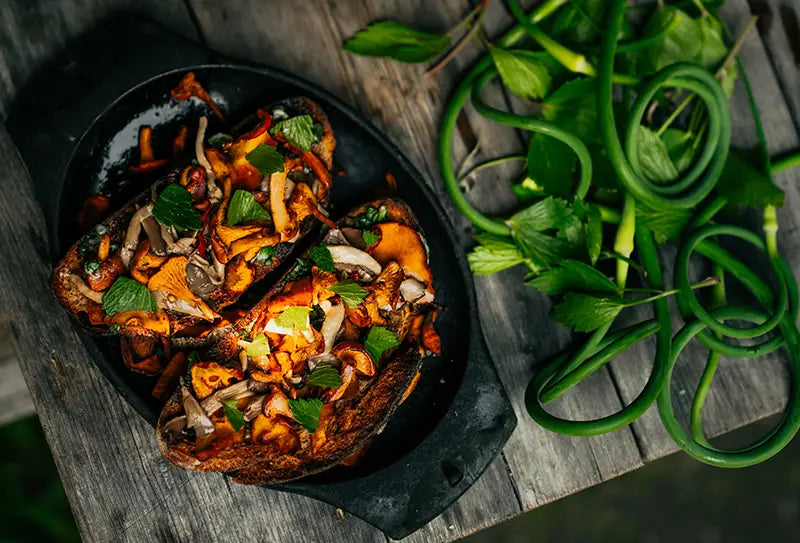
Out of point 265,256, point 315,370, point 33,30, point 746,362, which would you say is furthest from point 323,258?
point 746,362

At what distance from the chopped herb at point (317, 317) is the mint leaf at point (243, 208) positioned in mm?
306

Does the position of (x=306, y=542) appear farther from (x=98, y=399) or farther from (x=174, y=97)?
(x=174, y=97)

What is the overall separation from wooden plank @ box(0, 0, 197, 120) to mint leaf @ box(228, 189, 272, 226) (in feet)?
2.69

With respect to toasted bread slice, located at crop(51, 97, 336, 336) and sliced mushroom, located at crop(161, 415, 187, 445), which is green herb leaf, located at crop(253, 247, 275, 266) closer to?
toasted bread slice, located at crop(51, 97, 336, 336)

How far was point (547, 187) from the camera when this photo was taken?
2.07m

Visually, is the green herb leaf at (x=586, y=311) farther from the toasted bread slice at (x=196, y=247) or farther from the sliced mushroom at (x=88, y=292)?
the sliced mushroom at (x=88, y=292)

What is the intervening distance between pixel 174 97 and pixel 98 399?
99 cm

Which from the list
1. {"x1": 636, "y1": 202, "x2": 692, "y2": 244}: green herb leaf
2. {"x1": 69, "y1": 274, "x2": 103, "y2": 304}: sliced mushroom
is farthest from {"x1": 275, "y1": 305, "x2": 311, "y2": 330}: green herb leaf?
{"x1": 636, "y1": 202, "x2": 692, "y2": 244}: green herb leaf

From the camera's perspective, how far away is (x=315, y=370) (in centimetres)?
189

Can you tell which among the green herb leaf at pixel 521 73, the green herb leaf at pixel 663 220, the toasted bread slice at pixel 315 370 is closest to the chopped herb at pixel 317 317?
the toasted bread slice at pixel 315 370

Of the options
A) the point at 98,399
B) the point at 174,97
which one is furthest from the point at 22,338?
the point at 174,97

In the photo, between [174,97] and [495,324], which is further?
[495,324]

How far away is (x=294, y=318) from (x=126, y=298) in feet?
1.52

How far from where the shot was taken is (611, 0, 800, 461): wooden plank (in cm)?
225
